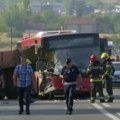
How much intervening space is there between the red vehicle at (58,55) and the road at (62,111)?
3479 millimetres

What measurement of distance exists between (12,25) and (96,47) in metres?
97.5

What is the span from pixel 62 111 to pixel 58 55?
8.59 m

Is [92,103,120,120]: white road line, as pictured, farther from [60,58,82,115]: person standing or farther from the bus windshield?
the bus windshield

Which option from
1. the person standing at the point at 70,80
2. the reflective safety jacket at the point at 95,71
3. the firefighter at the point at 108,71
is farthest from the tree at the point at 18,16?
the person standing at the point at 70,80

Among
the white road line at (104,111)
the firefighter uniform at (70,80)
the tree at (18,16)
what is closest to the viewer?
the white road line at (104,111)

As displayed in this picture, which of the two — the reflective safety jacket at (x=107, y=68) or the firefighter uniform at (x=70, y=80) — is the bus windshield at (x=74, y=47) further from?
the firefighter uniform at (x=70, y=80)

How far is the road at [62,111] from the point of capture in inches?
1024

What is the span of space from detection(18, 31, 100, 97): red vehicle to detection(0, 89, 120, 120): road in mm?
3479

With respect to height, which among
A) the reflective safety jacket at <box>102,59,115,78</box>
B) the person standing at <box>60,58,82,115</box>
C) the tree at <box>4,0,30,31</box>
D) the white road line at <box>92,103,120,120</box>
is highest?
the tree at <box>4,0,30,31</box>

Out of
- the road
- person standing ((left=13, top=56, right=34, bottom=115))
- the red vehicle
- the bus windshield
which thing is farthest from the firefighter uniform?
the bus windshield

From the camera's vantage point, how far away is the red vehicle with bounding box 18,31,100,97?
36.1 meters

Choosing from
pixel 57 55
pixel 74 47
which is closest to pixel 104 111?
pixel 57 55

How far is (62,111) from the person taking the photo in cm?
2831

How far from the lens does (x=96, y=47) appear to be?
36.8 metres
